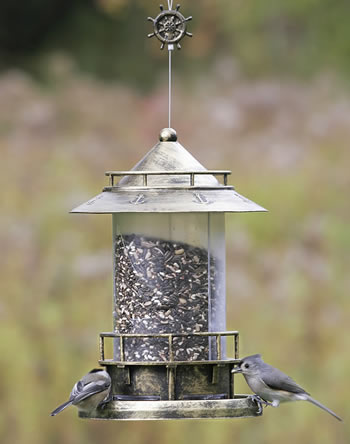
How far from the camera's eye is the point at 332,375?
11625mm

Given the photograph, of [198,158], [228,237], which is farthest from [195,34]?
[228,237]

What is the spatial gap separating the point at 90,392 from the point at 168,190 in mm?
1070

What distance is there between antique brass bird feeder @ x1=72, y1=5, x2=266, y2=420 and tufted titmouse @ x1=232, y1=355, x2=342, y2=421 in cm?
8

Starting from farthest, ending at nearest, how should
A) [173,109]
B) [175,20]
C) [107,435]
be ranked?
[173,109] < [107,435] < [175,20]

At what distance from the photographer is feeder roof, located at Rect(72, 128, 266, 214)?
19.4 ft

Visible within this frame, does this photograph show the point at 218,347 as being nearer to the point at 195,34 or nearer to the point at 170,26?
the point at 170,26

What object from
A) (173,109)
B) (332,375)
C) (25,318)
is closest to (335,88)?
(173,109)

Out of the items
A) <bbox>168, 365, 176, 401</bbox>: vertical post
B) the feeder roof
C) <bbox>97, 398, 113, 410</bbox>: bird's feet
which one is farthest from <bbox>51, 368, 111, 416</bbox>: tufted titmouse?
the feeder roof

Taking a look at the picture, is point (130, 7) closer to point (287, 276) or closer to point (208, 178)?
point (287, 276)

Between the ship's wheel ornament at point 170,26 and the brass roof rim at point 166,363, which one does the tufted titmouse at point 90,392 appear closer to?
the brass roof rim at point 166,363

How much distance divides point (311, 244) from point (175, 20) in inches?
234

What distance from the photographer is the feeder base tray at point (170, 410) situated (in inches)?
230

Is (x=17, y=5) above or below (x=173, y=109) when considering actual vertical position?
above

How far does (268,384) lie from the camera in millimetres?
6176
